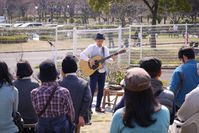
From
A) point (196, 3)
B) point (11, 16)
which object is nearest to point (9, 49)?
point (196, 3)

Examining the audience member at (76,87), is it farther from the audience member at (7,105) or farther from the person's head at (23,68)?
the audience member at (7,105)

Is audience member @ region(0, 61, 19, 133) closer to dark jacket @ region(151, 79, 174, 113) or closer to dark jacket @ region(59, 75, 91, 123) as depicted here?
dark jacket @ region(59, 75, 91, 123)

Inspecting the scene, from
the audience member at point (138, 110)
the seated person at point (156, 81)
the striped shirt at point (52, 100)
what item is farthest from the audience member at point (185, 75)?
the audience member at point (138, 110)

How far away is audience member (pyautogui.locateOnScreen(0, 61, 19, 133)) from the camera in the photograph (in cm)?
465

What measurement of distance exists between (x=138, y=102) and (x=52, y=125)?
1.53 m

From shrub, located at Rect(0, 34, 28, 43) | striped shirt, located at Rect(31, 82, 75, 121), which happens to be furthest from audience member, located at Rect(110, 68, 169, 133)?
shrub, located at Rect(0, 34, 28, 43)

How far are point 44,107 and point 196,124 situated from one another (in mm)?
1575

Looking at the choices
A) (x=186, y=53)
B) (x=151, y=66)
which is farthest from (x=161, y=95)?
(x=186, y=53)

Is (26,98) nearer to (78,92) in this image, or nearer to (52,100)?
(78,92)

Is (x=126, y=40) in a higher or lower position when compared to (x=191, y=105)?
lower

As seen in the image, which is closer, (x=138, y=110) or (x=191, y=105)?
(x=138, y=110)

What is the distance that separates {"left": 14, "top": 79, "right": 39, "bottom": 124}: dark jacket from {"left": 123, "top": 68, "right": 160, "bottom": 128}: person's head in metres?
2.23

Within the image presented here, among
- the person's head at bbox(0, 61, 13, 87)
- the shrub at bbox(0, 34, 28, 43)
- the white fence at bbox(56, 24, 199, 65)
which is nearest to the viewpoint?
the person's head at bbox(0, 61, 13, 87)

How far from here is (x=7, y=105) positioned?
15.3 feet
